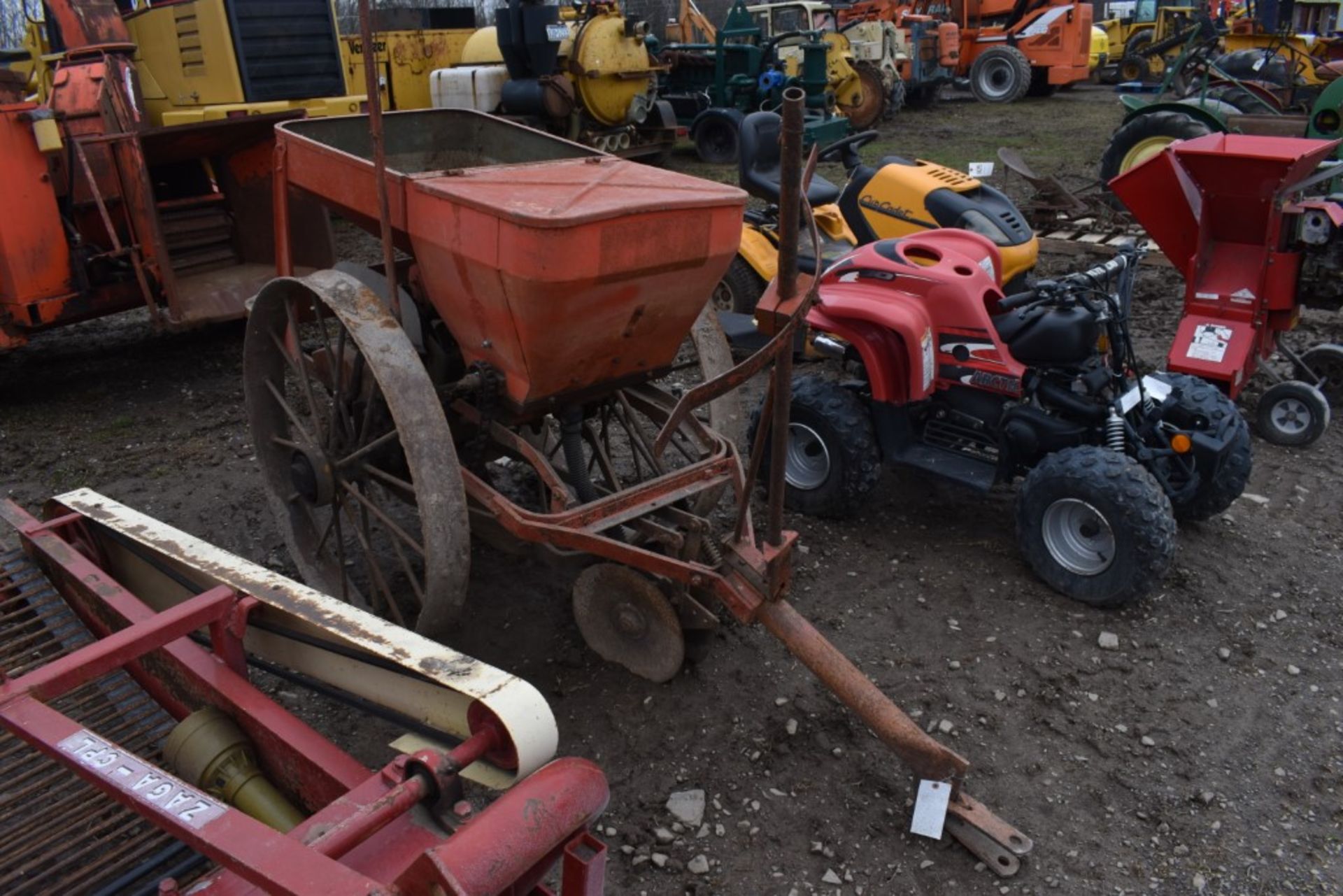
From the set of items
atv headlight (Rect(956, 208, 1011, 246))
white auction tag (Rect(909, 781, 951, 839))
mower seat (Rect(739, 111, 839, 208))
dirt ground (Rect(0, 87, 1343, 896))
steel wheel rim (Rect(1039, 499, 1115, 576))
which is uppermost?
mower seat (Rect(739, 111, 839, 208))

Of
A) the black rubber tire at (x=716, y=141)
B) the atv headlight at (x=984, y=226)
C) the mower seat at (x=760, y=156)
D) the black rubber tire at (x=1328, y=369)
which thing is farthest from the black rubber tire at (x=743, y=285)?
the black rubber tire at (x=716, y=141)

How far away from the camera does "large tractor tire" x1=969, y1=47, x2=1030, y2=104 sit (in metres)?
16.2

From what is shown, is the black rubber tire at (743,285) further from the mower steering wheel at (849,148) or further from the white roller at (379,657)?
the white roller at (379,657)

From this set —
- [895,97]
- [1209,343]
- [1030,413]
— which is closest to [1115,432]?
[1030,413]

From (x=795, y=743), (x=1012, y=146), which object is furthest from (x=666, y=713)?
(x=1012, y=146)

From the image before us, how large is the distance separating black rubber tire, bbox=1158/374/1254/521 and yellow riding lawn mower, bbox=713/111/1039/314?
39.1 inches

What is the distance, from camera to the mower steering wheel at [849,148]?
4934mm

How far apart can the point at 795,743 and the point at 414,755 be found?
1435mm

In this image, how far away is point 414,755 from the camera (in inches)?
66.4

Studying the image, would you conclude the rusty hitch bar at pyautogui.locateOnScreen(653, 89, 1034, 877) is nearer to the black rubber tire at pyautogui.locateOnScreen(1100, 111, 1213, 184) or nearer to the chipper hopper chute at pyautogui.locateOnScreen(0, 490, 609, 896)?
the chipper hopper chute at pyautogui.locateOnScreen(0, 490, 609, 896)

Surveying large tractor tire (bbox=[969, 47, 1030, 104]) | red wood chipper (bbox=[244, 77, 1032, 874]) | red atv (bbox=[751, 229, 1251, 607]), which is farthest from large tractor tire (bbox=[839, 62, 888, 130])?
red wood chipper (bbox=[244, 77, 1032, 874])

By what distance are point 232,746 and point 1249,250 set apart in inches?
178

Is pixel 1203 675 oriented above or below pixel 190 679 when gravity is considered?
below

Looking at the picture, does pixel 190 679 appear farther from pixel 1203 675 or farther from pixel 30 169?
pixel 30 169
